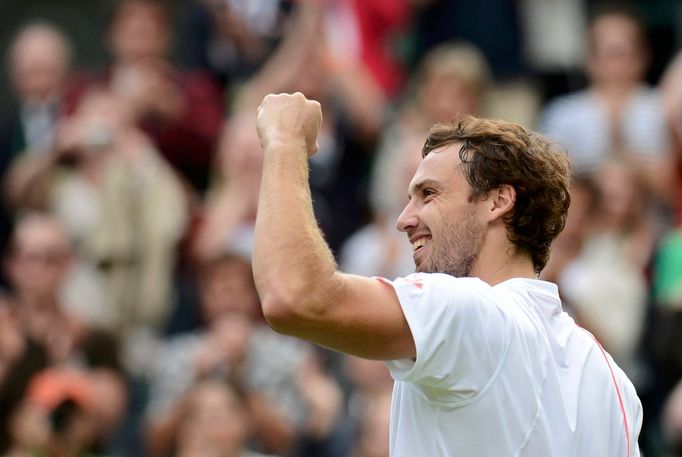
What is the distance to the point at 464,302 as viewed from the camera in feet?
11.2

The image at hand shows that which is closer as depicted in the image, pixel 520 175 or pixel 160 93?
pixel 520 175

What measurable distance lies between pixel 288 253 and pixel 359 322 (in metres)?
0.22

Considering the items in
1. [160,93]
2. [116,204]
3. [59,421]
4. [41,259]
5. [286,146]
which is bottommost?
[59,421]

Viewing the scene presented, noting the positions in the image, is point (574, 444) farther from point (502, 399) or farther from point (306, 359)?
point (306, 359)

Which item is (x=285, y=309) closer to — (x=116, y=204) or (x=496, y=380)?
(x=496, y=380)

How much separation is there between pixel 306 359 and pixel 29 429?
142 cm

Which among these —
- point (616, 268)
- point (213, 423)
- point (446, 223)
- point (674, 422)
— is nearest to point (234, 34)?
point (616, 268)

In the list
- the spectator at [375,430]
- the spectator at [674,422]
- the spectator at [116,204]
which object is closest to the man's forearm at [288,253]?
the spectator at [375,430]

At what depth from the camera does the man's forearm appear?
3.37 m

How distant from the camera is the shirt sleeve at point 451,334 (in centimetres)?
339

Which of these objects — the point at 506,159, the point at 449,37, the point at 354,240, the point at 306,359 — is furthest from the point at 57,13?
the point at 506,159

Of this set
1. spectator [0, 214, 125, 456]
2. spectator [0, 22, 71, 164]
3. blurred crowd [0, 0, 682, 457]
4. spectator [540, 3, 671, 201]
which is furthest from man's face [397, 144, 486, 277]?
spectator [0, 22, 71, 164]

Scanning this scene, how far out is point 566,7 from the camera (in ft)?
33.5

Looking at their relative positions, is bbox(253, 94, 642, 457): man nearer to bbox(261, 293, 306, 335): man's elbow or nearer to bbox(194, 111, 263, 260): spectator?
bbox(261, 293, 306, 335): man's elbow
